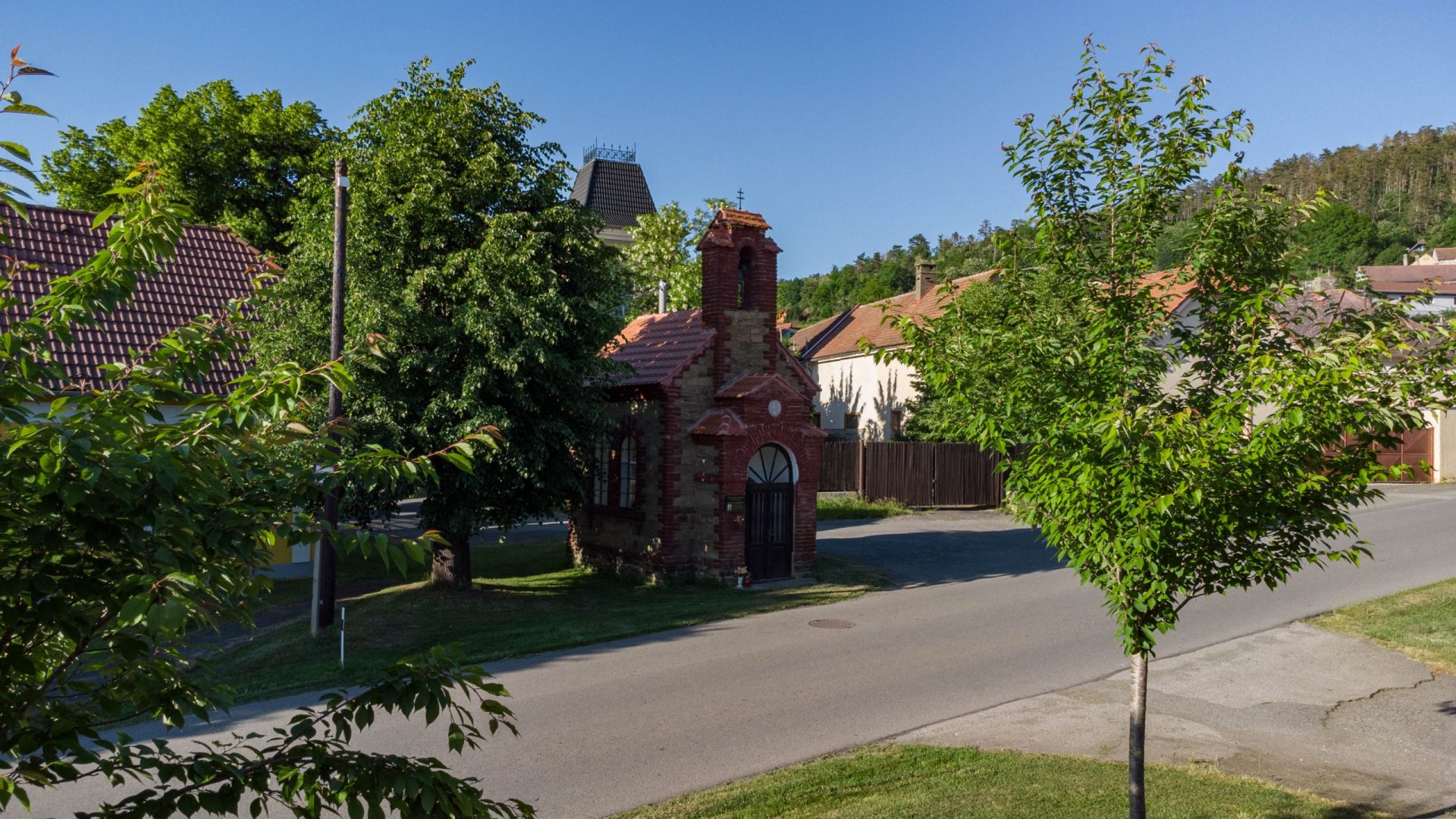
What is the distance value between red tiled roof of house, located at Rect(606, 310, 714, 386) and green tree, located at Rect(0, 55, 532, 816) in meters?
14.7

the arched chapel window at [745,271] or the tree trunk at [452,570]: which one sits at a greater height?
the arched chapel window at [745,271]

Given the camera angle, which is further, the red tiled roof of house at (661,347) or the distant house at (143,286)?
the red tiled roof of house at (661,347)

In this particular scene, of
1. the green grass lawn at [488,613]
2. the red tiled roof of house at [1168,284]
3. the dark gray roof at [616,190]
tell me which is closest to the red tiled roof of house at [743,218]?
the green grass lawn at [488,613]

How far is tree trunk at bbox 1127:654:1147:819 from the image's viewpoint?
6540mm

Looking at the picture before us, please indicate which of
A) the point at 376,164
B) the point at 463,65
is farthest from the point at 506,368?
the point at 463,65

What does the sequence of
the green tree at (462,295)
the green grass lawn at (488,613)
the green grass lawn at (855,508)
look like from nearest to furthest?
1. the green grass lawn at (488,613)
2. the green tree at (462,295)
3. the green grass lawn at (855,508)

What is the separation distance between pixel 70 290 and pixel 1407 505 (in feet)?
120

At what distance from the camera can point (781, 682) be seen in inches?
472

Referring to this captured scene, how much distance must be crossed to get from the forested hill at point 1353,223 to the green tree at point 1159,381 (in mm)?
66277

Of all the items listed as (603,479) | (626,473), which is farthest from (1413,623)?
(603,479)

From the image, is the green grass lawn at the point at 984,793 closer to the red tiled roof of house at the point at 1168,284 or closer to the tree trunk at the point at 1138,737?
the tree trunk at the point at 1138,737

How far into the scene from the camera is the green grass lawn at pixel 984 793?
25.1 ft

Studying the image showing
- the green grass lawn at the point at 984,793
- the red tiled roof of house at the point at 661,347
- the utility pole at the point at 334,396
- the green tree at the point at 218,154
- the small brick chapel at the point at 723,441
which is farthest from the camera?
the green tree at the point at 218,154

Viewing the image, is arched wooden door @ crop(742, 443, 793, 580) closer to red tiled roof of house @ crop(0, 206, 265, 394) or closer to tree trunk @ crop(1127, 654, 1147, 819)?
red tiled roof of house @ crop(0, 206, 265, 394)
